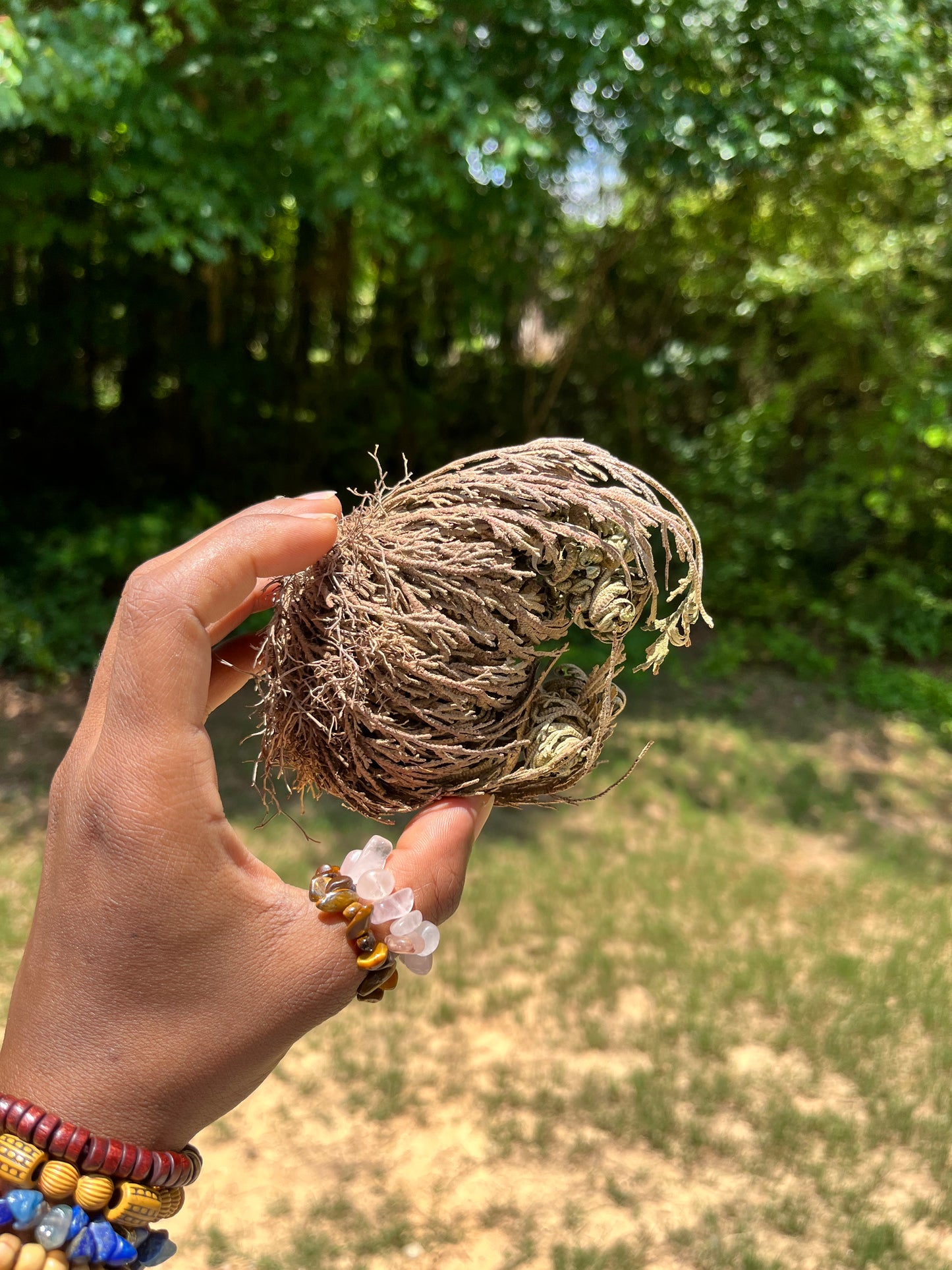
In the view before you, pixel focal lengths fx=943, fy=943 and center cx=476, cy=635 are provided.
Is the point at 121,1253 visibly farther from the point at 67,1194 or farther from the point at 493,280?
the point at 493,280

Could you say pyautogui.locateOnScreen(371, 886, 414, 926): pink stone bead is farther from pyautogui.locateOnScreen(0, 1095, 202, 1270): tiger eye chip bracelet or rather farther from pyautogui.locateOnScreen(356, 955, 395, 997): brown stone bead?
pyautogui.locateOnScreen(0, 1095, 202, 1270): tiger eye chip bracelet

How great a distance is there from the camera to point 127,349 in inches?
330

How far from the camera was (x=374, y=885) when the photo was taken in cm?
131

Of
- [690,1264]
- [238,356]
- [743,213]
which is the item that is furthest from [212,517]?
[690,1264]

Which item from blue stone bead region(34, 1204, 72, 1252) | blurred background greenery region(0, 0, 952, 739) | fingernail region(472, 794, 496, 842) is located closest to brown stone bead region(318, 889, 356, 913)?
fingernail region(472, 794, 496, 842)

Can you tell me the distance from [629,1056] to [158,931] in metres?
3.04

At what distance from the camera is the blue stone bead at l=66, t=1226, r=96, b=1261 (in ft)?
3.82

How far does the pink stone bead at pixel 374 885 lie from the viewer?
1.31m

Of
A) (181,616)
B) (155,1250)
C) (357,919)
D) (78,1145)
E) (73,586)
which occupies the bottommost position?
(73,586)

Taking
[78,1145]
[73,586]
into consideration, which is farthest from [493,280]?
[78,1145]

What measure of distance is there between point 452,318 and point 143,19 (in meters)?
4.18

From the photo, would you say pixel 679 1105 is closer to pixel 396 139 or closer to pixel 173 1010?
pixel 173 1010

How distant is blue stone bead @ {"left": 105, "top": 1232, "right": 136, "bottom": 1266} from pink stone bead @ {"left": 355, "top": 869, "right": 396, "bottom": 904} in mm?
509

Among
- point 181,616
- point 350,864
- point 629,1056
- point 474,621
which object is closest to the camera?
point 181,616
